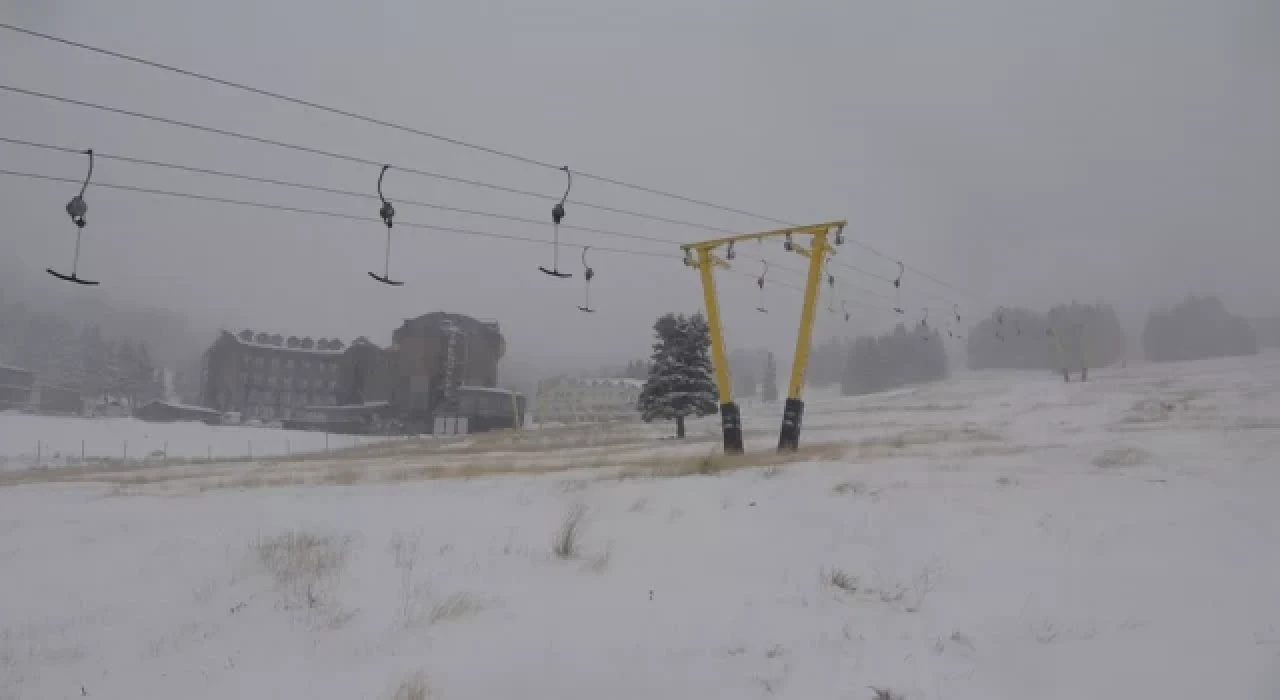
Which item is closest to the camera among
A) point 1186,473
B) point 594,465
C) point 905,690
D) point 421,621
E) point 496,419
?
point 905,690

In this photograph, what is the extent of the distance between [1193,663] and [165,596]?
301 inches

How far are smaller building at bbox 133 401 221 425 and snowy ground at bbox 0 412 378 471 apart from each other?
1115 cm

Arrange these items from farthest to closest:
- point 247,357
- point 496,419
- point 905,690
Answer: point 247,357 < point 496,419 < point 905,690

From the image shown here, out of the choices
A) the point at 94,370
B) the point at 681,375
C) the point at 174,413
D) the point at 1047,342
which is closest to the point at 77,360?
the point at 94,370

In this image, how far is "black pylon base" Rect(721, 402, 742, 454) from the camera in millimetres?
17644

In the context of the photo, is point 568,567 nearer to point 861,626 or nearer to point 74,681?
point 861,626

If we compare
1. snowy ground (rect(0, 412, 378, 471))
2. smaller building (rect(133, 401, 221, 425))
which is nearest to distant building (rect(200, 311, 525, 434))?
smaller building (rect(133, 401, 221, 425))

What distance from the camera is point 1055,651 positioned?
431cm

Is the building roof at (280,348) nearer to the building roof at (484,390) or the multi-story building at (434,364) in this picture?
the multi-story building at (434,364)

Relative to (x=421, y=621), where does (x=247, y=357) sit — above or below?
above

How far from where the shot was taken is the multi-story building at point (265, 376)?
287ft

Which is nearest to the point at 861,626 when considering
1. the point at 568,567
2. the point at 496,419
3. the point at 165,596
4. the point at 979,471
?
the point at 568,567

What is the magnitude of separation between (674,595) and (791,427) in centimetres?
1268

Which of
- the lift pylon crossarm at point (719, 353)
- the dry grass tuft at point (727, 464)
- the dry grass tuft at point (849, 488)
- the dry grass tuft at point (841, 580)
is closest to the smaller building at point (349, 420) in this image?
the lift pylon crossarm at point (719, 353)
